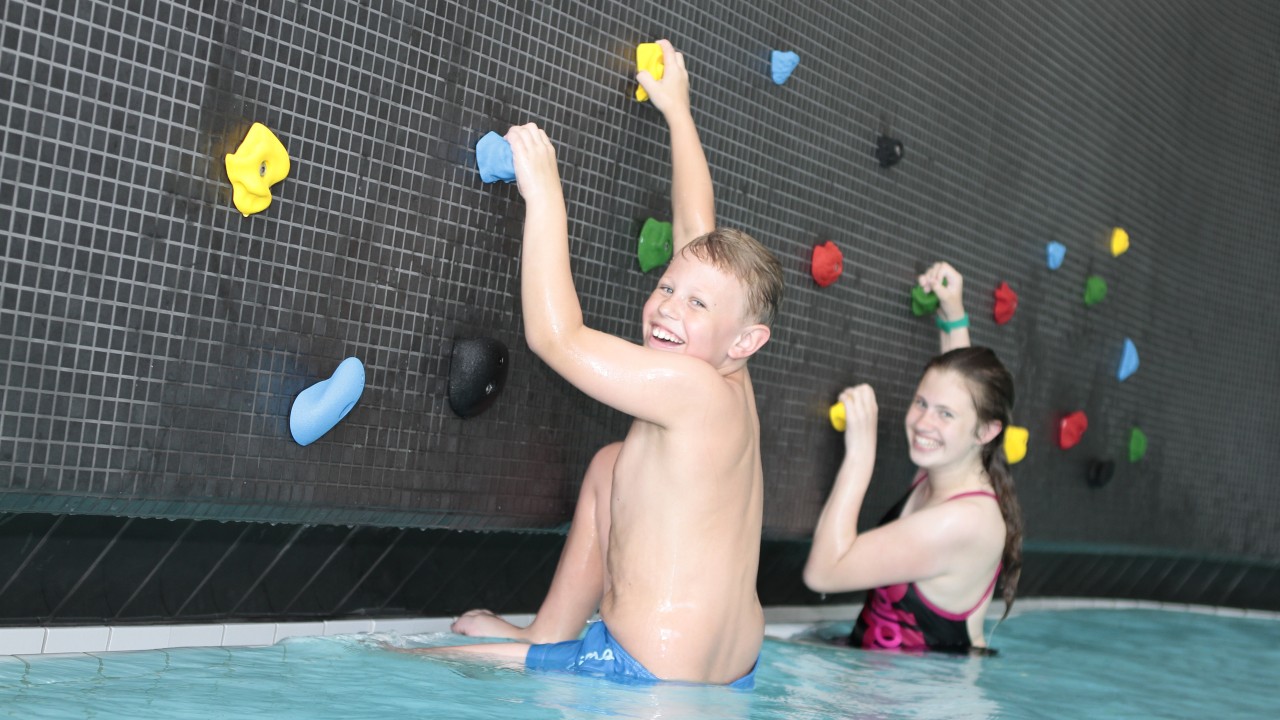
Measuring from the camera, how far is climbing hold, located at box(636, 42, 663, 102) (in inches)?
122

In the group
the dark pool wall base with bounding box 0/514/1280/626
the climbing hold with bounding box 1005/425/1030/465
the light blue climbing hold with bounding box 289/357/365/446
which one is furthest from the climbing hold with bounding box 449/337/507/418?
the climbing hold with bounding box 1005/425/1030/465

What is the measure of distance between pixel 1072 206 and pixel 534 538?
258 centimetres

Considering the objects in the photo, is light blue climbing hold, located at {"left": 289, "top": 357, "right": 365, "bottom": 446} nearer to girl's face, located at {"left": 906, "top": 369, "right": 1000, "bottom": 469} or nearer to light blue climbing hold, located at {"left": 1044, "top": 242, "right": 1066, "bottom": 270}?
girl's face, located at {"left": 906, "top": 369, "right": 1000, "bottom": 469}

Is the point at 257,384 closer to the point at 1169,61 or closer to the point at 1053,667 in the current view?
the point at 1053,667

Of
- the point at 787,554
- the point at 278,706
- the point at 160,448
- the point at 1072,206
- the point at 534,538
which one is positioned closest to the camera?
the point at 278,706

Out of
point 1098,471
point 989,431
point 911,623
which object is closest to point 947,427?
point 989,431

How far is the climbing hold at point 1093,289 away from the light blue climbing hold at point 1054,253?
0.87 feet

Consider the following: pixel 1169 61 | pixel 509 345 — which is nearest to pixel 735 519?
pixel 509 345

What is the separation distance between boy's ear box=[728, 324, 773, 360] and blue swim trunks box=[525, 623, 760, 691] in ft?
2.01

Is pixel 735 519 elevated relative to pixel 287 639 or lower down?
elevated

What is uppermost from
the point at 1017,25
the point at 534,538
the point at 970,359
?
the point at 1017,25

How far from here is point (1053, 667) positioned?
3717mm

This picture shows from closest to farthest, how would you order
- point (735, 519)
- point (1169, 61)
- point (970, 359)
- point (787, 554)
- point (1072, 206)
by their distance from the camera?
1. point (735, 519)
2. point (970, 359)
3. point (787, 554)
4. point (1072, 206)
5. point (1169, 61)

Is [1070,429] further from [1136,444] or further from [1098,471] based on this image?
[1136,444]
